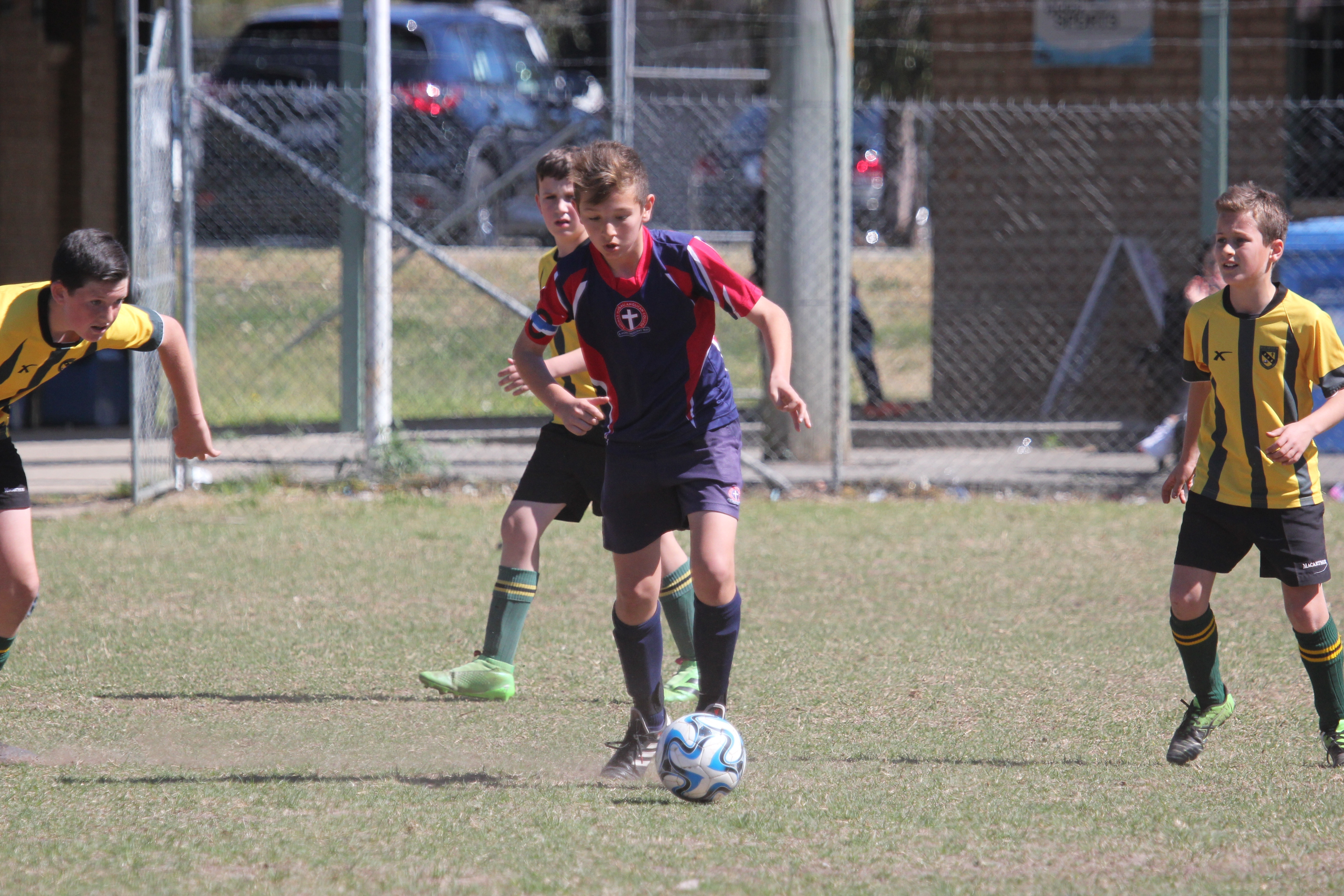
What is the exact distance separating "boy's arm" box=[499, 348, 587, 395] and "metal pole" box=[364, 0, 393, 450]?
4.57 meters

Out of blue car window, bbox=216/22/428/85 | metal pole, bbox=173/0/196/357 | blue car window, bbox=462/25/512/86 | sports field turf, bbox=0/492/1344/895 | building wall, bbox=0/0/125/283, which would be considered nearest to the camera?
sports field turf, bbox=0/492/1344/895

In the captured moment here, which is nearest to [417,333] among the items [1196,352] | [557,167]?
[557,167]

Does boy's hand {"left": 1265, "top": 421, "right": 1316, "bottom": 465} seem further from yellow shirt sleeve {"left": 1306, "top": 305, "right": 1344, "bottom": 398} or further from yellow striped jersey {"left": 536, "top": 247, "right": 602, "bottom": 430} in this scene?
yellow striped jersey {"left": 536, "top": 247, "right": 602, "bottom": 430}

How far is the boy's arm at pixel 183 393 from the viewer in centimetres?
464

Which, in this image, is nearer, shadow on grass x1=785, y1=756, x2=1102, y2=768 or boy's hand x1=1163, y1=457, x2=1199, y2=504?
shadow on grass x1=785, y1=756, x2=1102, y2=768

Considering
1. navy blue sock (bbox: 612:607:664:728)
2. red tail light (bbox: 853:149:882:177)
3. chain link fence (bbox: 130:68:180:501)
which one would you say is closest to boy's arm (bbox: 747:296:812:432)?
navy blue sock (bbox: 612:607:664:728)

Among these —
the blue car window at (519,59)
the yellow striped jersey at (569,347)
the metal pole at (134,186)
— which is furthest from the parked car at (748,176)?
the yellow striped jersey at (569,347)

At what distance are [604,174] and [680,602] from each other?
1843 millimetres

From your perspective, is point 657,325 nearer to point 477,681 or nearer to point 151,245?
point 477,681

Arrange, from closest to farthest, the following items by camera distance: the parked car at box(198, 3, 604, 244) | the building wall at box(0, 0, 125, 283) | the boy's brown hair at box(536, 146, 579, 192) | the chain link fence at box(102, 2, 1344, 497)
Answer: the boy's brown hair at box(536, 146, 579, 192), the chain link fence at box(102, 2, 1344, 497), the building wall at box(0, 0, 125, 283), the parked car at box(198, 3, 604, 244)

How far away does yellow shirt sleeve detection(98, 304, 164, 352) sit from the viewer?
454 cm

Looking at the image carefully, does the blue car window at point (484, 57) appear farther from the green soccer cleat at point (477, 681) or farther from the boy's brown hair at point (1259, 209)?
the boy's brown hair at point (1259, 209)

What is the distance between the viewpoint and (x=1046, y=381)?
39.7 feet

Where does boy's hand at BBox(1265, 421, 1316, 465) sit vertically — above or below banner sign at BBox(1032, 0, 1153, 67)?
below
